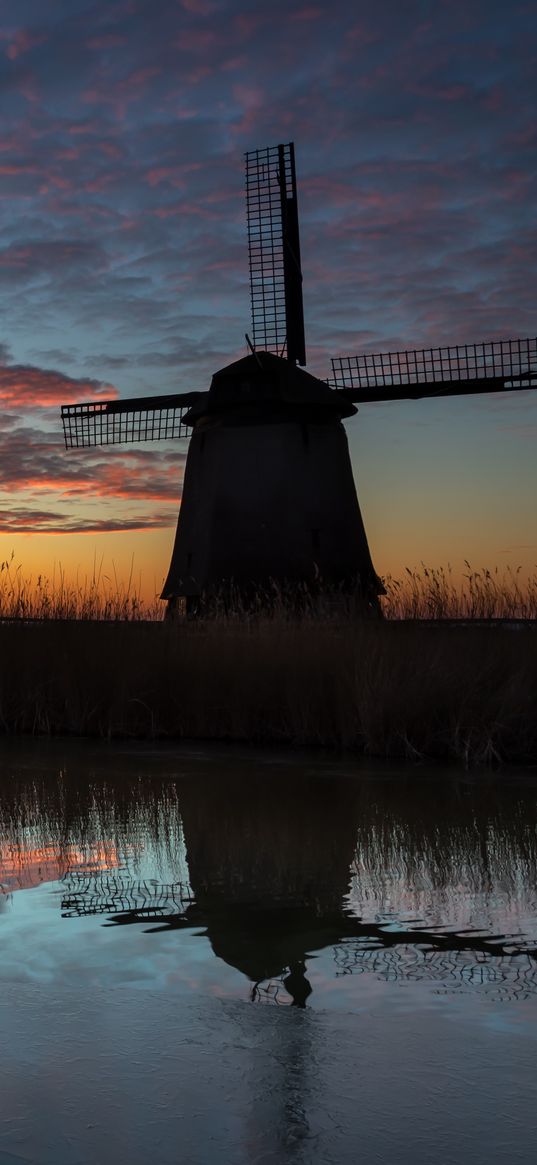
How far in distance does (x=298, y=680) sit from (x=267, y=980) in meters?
5.53

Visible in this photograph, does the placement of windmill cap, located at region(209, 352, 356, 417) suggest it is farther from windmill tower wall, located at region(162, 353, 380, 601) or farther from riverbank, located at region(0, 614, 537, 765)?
riverbank, located at region(0, 614, 537, 765)

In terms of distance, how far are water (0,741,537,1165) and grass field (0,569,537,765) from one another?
1871mm

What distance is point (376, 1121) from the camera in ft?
7.22

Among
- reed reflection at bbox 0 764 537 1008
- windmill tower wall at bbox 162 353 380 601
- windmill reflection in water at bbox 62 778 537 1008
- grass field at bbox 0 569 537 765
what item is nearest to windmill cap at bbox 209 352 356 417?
windmill tower wall at bbox 162 353 380 601

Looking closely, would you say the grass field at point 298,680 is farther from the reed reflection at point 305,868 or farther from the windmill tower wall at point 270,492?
the windmill tower wall at point 270,492

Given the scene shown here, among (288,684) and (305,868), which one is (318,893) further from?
(288,684)

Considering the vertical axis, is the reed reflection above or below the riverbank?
below

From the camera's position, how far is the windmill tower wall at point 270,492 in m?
19.7

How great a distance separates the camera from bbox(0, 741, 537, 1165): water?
7.18 ft

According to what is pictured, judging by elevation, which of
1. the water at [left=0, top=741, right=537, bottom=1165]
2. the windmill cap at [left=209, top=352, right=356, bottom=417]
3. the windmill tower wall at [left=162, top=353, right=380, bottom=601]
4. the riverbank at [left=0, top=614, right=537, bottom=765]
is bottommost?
the water at [left=0, top=741, right=537, bottom=1165]

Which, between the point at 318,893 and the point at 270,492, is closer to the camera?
the point at 318,893

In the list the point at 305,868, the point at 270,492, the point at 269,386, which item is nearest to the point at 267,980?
the point at 305,868

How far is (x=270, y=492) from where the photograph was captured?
19.8 m

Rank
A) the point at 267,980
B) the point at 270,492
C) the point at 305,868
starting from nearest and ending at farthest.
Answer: the point at 267,980 → the point at 305,868 → the point at 270,492
